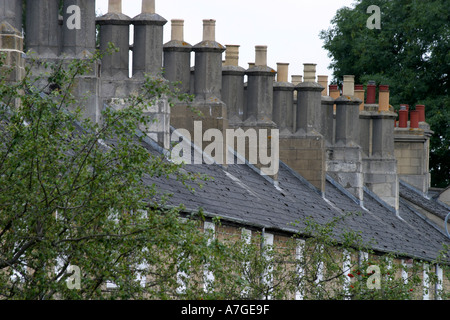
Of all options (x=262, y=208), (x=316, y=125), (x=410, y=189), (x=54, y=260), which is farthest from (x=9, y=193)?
(x=410, y=189)

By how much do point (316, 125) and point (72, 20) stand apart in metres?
12.4

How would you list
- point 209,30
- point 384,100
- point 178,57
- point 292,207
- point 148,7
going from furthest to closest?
point 384,100 → point 209,30 → point 178,57 → point 292,207 → point 148,7

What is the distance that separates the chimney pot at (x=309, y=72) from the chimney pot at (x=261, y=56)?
239cm

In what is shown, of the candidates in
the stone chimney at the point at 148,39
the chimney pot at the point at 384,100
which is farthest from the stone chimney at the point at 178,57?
the chimney pot at the point at 384,100

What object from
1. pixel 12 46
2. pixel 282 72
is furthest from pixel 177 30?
pixel 12 46

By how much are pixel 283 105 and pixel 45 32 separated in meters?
12.2

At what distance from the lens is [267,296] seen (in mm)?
18016

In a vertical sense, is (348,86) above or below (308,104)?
above

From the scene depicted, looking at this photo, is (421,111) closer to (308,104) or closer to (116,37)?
(308,104)

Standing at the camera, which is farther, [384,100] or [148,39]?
[384,100]

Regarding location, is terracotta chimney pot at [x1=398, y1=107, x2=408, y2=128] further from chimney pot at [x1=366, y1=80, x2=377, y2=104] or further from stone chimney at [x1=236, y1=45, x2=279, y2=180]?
stone chimney at [x1=236, y1=45, x2=279, y2=180]

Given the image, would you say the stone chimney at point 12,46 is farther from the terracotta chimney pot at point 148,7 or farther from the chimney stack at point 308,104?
the chimney stack at point 308,104

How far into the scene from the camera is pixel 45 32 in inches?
1048
